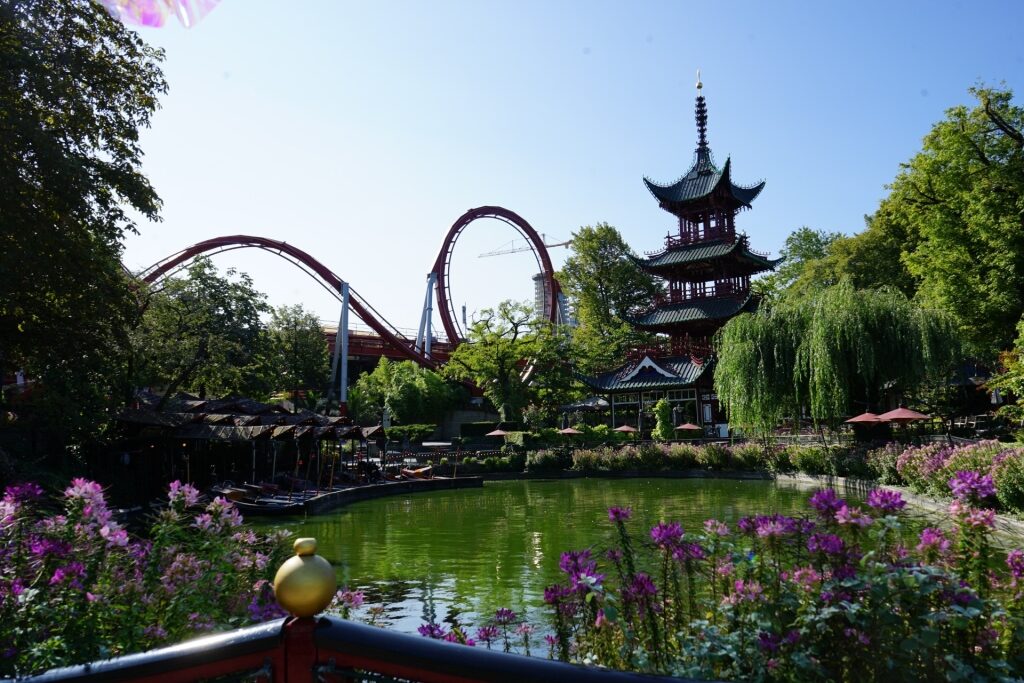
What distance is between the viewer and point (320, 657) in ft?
4.46

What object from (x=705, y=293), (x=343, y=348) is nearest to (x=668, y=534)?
(x=705, y=293)

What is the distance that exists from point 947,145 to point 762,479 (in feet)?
42.8

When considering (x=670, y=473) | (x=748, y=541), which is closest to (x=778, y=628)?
(x=748, y=541)

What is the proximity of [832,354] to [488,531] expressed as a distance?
12.4 m

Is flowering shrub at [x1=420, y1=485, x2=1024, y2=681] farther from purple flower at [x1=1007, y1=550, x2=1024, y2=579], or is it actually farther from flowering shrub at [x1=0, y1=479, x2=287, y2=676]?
flowering shrub at [x1=0, y1=479, x2=287, y2=676]

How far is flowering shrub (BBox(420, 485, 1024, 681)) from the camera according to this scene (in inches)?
86.3

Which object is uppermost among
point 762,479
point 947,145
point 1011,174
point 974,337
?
point 947,145

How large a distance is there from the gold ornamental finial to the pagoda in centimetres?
3449

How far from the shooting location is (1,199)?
1105cm

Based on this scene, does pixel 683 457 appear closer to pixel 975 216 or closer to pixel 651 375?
pixel 651 375

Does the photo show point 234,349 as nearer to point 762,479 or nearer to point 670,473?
point 670,473

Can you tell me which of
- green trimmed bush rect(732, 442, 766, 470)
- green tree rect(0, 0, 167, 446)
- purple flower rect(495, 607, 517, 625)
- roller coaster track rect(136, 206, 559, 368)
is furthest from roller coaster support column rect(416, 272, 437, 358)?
purple flower rect(495, 607, 517, 625)

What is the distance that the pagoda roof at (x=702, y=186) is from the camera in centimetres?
3897

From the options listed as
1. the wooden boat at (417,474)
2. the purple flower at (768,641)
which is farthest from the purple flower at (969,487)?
the wooden boat at (417,474)
